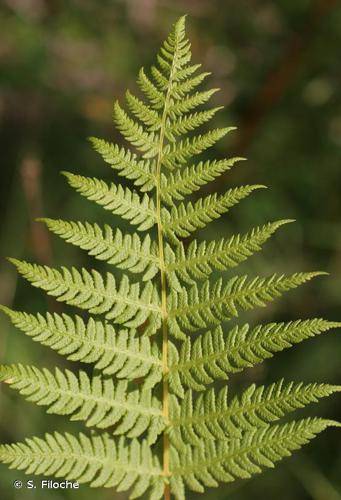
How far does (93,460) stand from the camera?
1.14 m

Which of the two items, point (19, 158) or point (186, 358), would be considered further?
point (19, 158)

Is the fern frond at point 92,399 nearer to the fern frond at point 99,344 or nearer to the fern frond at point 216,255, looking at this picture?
the fern frond at point 99,344

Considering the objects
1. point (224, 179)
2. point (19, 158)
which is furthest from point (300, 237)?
point (19, 158)

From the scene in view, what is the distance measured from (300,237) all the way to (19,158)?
1640mm

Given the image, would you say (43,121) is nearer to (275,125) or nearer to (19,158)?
(19,158)

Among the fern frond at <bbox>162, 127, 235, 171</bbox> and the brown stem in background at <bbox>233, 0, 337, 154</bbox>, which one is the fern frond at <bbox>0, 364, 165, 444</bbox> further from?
the brown stem in background at <bbox>233, 0, 337, 154</bbox>

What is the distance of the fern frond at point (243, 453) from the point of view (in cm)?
111

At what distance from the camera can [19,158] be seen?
386cm

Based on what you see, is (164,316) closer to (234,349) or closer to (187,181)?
(234,349)

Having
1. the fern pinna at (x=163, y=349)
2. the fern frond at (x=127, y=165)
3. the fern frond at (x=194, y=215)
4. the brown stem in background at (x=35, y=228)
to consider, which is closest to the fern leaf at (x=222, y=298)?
the fern pinna at (x=163, y=349)

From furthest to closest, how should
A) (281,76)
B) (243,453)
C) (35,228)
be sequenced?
1. (281,76)
2. (35,228)
3. (243,453)

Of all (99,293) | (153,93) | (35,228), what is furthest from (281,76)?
(99,293)

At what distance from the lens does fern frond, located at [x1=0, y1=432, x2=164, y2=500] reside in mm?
1102

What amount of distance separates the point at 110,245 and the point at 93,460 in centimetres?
37
